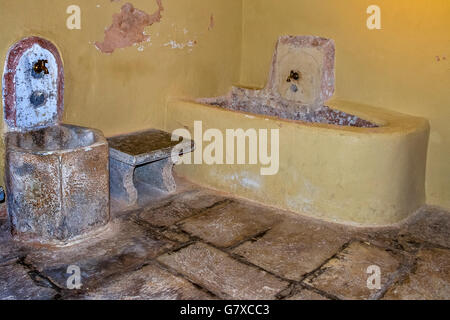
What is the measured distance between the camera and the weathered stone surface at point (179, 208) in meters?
2.88

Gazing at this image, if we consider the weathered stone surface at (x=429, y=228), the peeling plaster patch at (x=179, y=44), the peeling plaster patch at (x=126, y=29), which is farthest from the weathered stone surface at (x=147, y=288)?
the peeling plaster patch at (x=179, y=44)

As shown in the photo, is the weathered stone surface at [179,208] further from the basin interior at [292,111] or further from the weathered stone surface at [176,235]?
the basin interior at [292,111]

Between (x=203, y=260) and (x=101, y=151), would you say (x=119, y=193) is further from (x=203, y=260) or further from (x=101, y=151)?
(x=203, y=260)

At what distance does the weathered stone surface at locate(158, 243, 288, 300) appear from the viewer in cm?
212

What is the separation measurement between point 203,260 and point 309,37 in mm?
2166

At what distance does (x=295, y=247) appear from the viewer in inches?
101

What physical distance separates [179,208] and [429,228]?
5.35 feet

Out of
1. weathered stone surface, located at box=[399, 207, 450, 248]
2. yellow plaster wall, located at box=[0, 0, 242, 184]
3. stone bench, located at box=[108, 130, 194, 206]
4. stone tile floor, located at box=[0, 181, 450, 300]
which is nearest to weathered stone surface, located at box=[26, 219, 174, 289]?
stone tile floor, located at box=[0, 181, 450, 300]

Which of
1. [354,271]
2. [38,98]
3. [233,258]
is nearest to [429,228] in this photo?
[354,271]

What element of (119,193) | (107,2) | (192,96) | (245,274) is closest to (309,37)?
(192,96)

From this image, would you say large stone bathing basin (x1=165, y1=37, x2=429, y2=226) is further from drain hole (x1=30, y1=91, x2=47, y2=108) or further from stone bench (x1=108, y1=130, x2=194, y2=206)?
drain hole (x1=30, y1=91, x2=47, y2=108)

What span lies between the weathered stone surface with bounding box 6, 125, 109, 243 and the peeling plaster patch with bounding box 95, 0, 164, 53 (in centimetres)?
84

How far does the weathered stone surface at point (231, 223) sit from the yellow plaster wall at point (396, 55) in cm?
122

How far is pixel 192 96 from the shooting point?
384cm
